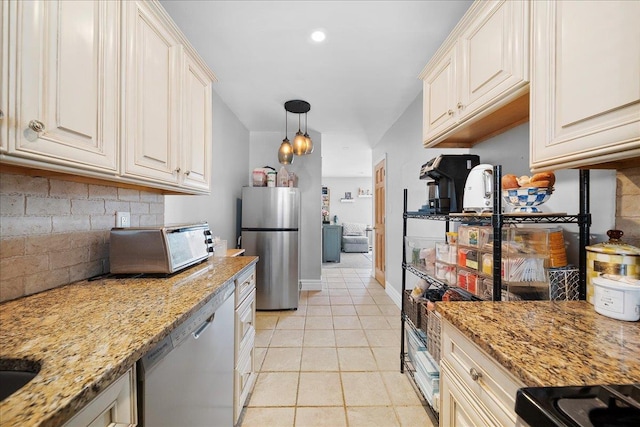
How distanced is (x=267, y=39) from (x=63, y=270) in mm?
1811

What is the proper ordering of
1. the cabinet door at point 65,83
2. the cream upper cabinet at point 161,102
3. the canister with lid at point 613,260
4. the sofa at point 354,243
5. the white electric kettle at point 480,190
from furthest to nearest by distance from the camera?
the sofa at point 354,243
the white electric kettle at point 480,190
the cream upper cabinet at point 161,102
the canister with lid at point 613,260
the cabinet door at point 65,83

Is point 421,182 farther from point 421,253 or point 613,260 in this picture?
point 613,260

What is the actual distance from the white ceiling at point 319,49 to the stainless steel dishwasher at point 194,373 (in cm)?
165

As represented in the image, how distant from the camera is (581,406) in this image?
0.50 metres

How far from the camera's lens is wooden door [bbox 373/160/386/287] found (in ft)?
14.6

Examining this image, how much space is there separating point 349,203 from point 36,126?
8629mm

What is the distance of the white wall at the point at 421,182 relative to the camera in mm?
1144

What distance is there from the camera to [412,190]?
3057mm

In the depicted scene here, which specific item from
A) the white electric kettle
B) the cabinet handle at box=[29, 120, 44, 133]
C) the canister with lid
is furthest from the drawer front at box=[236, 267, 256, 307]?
the canister with lid

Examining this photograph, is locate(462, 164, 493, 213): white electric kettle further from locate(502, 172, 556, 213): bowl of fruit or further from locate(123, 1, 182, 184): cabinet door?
locate(123, 1, 182, 184): cabinet door

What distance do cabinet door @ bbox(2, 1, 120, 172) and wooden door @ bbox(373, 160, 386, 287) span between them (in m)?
3.75

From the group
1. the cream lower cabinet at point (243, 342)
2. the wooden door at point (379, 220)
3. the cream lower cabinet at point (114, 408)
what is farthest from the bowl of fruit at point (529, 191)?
the wooden door at point (379, 220)

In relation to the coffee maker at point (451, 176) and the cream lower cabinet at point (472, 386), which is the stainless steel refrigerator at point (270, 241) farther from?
the cream lower cabinet at point (472, 386)

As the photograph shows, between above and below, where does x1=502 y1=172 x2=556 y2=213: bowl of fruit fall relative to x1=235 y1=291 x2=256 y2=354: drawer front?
above
